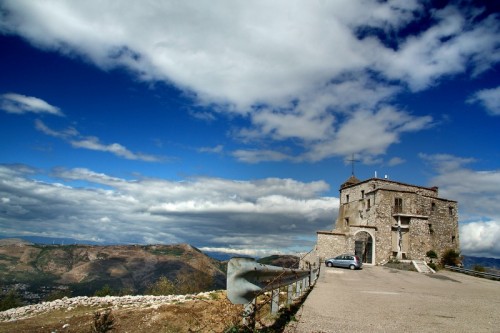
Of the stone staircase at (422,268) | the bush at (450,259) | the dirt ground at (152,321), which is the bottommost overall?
the dirt ground at (152,321)

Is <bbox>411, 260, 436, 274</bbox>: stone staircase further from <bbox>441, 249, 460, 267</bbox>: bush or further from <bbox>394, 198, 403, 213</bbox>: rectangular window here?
<bbox>394, 198, 403, 213</bbox>: rectangular window

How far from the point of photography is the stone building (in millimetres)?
41969

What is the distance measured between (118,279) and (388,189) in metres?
166

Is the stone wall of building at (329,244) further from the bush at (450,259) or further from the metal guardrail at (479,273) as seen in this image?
the bush at (450,259)

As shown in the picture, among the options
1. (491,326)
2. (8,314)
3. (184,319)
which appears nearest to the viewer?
(491,326)

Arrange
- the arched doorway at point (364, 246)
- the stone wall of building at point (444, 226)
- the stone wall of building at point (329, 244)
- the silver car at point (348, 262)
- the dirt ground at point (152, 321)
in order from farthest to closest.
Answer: the stone wall of building at point (444, 226), the arched doorway at point (364, 246), the stone wall of building at point (329, 244), the silver car at point (348, 262), the dirt ground at point (152, 321)

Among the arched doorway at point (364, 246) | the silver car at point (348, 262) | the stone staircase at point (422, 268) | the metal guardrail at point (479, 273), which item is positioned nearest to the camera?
the metal guardrail at point (479, 273)

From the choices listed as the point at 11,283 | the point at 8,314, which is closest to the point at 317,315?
the point at 8,314

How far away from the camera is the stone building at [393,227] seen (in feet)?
138

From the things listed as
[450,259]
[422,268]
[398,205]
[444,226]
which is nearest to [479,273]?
[422,268]

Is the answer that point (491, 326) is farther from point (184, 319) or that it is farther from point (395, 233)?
point (395, 233)

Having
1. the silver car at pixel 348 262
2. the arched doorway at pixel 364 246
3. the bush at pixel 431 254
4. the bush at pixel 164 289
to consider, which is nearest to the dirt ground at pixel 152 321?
the bush at pixel 164 289

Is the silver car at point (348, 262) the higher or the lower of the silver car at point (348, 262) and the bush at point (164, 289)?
the higher

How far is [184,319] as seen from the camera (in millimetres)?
12164
